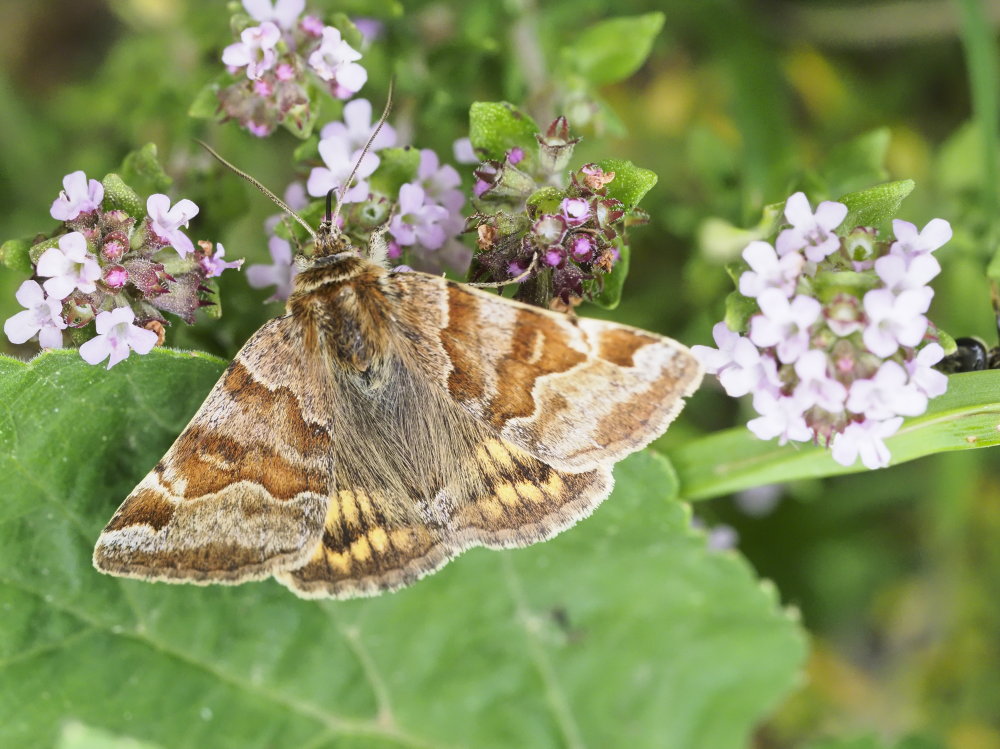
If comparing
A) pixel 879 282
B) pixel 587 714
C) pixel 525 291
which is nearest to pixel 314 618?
pixel 587 714

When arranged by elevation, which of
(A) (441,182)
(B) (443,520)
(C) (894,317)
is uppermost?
(A) (441,182)

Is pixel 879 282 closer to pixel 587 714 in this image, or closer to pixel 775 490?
pixel 587 714

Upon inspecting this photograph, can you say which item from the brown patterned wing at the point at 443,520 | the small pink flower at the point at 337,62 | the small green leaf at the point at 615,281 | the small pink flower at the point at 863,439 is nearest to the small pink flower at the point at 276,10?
the small pink flower at the point at 337,62

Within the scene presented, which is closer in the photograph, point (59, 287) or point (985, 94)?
point (59, 287)

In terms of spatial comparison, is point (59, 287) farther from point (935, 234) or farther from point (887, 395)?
point (935, 234)

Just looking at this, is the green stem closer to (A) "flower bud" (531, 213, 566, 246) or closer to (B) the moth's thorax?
(A) "flower bud" (531, 213, 566, 246)

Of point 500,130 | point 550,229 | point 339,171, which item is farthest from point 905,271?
point 339,171

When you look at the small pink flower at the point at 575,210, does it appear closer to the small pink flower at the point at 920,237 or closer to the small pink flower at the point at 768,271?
the small pink flower at the point at 768,271
